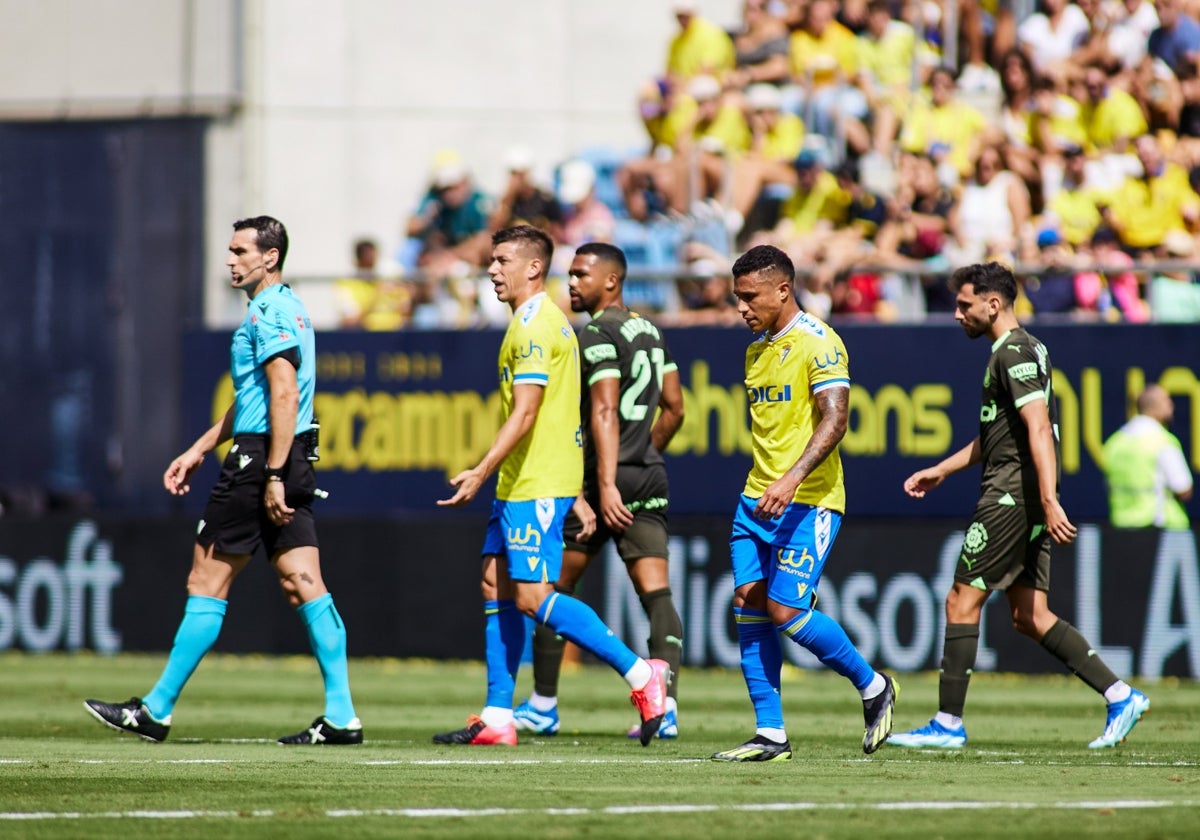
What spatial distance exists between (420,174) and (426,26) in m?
1.82

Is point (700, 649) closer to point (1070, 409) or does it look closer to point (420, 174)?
point (1070, 409)

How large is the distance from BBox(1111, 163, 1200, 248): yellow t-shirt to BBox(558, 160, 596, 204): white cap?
508 centimetres

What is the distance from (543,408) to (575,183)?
33.2 ft

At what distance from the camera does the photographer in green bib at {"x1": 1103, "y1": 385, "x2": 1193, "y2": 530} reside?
15.3 meters

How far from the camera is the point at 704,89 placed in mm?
19641

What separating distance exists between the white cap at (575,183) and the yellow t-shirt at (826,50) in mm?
2251

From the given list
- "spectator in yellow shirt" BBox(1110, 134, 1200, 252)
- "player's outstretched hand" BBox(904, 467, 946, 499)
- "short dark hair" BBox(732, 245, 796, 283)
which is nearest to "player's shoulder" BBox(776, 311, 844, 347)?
"short dark hair" BBox(732, 245, 796, 283)

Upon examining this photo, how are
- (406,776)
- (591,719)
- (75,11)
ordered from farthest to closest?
(75,11)
(591,719)
(406,776)

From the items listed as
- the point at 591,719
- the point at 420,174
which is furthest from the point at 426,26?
the point at 591,719

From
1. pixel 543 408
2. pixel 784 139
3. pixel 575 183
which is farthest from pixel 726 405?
pixel 543 408

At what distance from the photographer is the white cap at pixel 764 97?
19.2 meters

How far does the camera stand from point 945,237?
17234mm

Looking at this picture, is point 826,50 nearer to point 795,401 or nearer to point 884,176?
point 884,176

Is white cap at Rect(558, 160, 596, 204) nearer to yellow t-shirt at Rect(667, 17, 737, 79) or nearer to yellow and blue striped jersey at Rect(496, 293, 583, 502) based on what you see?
yellow t-shirt at Rect(667, 17, 737, 79)
